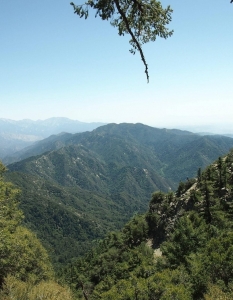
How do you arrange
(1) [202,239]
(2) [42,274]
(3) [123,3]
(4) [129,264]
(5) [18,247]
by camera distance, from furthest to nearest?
(4) [129,264] → (1) [202,239] → (2) [42,274] → (5) [18,247] → (3) [123,3]

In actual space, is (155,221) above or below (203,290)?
below

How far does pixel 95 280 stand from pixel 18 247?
71.8m

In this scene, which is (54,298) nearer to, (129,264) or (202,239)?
(202,239)

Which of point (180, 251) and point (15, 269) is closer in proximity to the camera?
point (15, 269)

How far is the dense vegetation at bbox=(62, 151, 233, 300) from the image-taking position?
3566cm

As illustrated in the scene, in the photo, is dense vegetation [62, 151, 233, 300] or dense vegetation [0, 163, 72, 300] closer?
dense vegetation [0, 163, 72, 300]

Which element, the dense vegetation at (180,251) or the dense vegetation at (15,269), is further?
the dense vegetation at (180,251)

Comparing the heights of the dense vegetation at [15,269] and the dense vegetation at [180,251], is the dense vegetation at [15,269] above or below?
above

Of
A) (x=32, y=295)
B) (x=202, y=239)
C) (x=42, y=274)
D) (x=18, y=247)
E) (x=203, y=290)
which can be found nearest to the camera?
(x=32, y=295)

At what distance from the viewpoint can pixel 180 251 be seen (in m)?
51.9

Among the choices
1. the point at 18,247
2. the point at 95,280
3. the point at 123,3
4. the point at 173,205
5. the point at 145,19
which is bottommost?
the point at 95,280

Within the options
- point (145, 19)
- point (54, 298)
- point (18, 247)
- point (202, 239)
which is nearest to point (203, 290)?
point (202, 239)

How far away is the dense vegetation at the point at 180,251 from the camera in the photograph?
117 feet

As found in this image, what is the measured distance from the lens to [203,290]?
1419 inches
